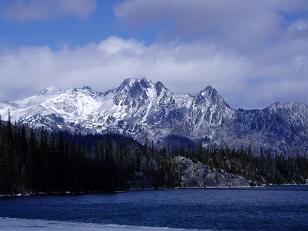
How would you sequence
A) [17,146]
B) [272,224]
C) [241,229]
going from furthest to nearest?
1. [17,146]
2. [272,224]
3. [241,229]

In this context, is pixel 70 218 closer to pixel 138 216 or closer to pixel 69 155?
pixel 138 216

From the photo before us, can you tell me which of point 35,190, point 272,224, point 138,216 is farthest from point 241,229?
point 35,190

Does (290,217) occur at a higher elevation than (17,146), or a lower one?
lower

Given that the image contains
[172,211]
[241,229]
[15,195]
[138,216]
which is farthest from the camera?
[15,195]

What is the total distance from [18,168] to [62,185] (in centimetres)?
2567

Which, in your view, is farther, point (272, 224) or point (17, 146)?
point (17, 146)

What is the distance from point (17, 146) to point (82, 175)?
28280mm

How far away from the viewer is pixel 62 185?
18875 cm

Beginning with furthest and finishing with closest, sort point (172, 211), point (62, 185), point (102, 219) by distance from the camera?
point (62, 185) → point (172, 211) → point (102, 219)

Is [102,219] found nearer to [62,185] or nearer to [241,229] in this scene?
[241,229]

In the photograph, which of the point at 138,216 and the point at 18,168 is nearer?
the point at 138,216

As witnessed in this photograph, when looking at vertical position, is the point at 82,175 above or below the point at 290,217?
above

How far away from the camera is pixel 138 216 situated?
327 ft

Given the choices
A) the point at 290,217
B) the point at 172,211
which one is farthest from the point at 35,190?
the point at 290,217
